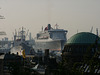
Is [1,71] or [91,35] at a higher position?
[91,35]

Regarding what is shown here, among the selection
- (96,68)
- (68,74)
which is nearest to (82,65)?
(96,68)

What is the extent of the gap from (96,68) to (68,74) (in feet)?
24.1

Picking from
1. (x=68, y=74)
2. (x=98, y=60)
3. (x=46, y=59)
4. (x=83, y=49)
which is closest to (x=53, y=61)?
(x=46, y=59)

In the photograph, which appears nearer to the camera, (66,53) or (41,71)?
(41,71)

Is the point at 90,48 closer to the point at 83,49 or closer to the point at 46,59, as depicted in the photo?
the point at 83,49

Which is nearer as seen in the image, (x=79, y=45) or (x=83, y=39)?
(x=79, y=45)

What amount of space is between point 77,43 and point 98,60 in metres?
17.7

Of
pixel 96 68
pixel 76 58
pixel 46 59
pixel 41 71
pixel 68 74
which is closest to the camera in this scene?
pixel 68 74

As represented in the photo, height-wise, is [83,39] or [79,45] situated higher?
[83,39]

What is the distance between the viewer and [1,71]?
87875 millimetres

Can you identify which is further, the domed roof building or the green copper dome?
the green copper dome

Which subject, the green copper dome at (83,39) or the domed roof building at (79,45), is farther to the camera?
the green copper dome at (83,39)

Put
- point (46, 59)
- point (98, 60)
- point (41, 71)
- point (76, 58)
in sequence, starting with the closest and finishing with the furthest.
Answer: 1. point (98, 60)
2. point (41, 71)
3. point (76, 58)
4. point (46, 59)

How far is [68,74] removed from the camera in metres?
66.1
